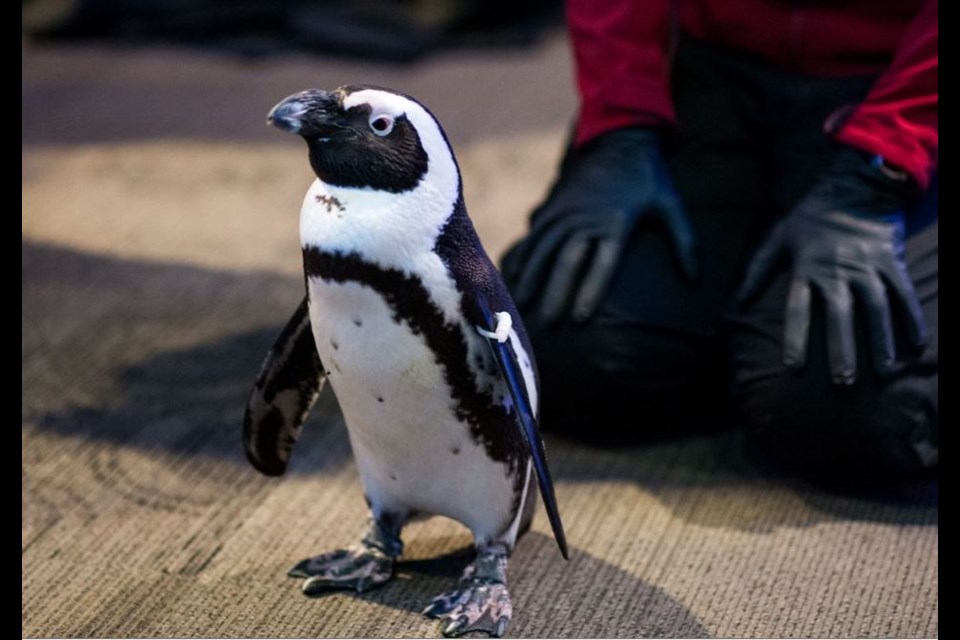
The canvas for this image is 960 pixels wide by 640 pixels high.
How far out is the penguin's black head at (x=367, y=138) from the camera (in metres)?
0.94

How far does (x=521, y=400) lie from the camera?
988mm

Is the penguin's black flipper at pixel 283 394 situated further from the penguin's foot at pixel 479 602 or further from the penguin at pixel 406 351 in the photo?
the penguin's foot at pixel 479 602

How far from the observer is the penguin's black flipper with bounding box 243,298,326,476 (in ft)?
3.57

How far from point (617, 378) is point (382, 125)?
1.75ft

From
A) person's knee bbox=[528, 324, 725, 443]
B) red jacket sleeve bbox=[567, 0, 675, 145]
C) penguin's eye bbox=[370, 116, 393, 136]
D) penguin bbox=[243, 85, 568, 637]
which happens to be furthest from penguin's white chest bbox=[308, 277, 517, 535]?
red jacket sleeve bbox=[567, 0, 675, 145]

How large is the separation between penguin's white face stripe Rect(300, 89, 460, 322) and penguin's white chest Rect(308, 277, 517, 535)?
31 mm

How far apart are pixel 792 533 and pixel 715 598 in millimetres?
162

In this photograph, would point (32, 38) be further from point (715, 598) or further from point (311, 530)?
point (715, 598)

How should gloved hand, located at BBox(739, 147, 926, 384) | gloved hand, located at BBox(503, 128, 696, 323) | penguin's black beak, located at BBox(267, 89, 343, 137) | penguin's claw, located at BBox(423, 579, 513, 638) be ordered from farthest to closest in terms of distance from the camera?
gloved hand, located at BBox(503, 128, 696, 323) < gloved hand, located at BBox(739, 147, 926, 384) < penguin's claw, located at BBox(423, 579, 513, 638) < penguin's black beak, located at BBox(267, 89, 343, 137)

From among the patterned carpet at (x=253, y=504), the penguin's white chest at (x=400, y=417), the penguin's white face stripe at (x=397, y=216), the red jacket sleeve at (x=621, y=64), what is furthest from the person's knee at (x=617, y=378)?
the penguin's white face stripe at (x=397, y=216)

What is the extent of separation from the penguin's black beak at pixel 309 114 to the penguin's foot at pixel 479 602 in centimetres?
37

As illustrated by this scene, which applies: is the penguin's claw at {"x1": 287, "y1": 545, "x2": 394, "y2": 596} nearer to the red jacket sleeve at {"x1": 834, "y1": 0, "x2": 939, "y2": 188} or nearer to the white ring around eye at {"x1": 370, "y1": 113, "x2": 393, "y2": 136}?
the white ring around eye at {"x1": 370, "y1": 113, "x2": 393, "y2": 136}

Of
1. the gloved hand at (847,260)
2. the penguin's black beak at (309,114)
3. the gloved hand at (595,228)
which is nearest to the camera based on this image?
the penguin's black beak at (309,114)

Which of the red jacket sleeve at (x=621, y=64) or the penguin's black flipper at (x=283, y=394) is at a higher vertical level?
the red jacket sleeve at (x=621, y=64)
